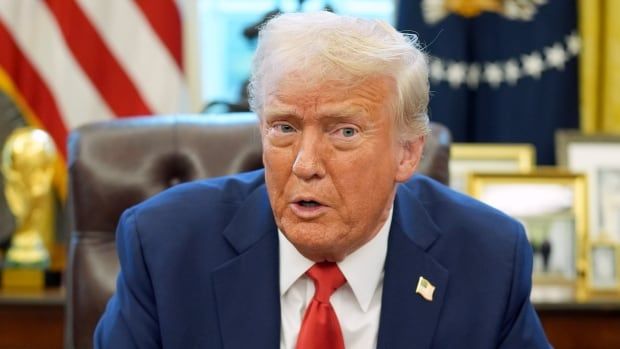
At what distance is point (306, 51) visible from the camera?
2.02m

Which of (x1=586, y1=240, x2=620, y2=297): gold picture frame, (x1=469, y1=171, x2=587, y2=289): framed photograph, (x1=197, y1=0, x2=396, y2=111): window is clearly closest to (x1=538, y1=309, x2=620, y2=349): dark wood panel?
(x1=586, y1=240, x2=620, y2=297): gold picture frame

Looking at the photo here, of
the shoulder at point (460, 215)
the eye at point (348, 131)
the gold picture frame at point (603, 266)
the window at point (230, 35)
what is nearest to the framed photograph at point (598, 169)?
the gold picture frame at point (603, 266)

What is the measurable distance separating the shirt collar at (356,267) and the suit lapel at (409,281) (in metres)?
0.03

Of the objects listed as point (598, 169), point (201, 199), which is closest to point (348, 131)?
point (201, 199)

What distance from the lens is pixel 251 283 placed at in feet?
7.38

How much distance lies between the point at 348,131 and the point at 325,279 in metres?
0.32

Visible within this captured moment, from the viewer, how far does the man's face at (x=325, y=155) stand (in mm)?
2029

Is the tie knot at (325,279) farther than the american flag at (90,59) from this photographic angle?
No

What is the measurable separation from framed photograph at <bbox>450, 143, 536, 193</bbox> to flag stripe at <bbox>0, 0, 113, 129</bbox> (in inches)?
51.8

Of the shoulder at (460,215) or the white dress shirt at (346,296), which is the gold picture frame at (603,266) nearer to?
the shoulder at (460,215)

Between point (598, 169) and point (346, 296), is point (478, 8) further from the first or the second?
point (346, 296)

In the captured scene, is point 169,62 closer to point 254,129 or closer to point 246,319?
point 254,129

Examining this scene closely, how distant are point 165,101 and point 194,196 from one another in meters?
2.05

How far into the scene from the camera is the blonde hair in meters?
2.01
